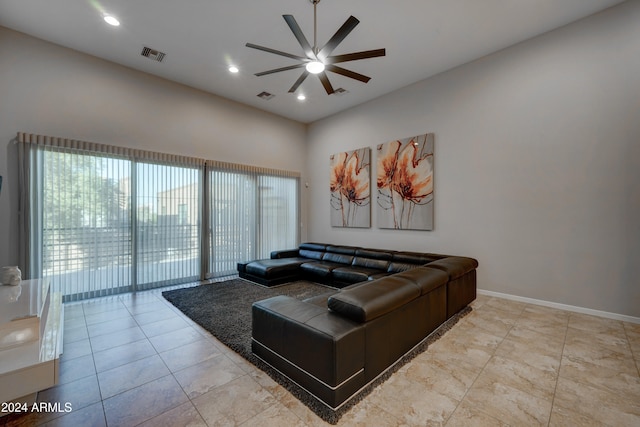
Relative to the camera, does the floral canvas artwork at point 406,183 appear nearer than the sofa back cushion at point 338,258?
Yes

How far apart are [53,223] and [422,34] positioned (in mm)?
5945

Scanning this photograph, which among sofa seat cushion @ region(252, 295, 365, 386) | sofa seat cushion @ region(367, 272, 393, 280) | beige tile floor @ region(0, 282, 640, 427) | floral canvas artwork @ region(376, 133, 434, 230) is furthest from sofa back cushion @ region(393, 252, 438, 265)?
sofa seat cushion @ region(252, 295, 365, 386)

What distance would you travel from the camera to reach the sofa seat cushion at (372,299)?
1906 mm

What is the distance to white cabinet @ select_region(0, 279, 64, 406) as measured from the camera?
161cm

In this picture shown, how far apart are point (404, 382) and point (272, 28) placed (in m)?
4.32

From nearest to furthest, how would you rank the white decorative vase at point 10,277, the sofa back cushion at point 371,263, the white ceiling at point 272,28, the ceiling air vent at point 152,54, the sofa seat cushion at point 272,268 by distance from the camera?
the white decorative vase at point 10,277
the white ceiling at point 272,28
the ceiling air vent at point 152,54
the sofa back cushion at point 371,263
the sofa seat cushion at point 272,268

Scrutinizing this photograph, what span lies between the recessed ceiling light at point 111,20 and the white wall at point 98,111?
3.68 feet

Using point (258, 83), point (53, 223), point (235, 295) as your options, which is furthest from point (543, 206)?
point (53, 223)

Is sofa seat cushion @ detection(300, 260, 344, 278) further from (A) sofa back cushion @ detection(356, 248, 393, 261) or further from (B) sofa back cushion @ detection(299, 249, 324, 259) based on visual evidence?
(A) sofa back cushion @ detection(356, 248, 393, 261)

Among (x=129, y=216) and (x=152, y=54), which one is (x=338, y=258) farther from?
(x=152, y=54)

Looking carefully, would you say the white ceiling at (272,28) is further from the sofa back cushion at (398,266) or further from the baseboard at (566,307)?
the baseboard at (566,307)

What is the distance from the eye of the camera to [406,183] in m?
5.02

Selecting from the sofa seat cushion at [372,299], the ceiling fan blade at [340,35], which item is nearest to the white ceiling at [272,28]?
the ceiling fan blade at [340,35]

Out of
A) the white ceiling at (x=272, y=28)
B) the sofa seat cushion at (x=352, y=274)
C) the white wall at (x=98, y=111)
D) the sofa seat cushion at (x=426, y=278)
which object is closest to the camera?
the sofa seat cushion at (x=426, y=278)
